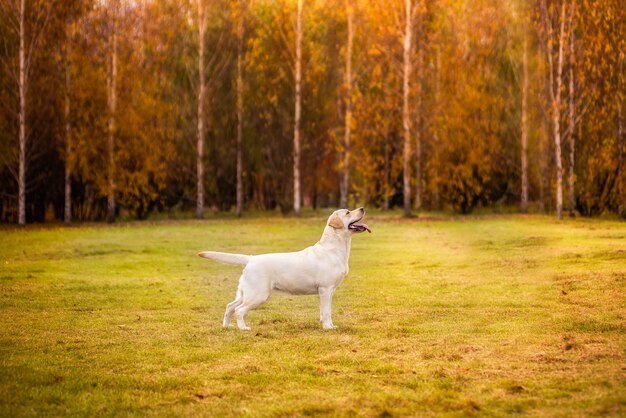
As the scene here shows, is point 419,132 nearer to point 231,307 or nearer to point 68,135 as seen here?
point 68,135

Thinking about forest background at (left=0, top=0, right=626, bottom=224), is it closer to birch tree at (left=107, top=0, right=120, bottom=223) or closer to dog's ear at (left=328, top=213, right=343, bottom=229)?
birch tree at (left=107, top=0, right=120, bottom=223)

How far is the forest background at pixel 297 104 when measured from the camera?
119 ft

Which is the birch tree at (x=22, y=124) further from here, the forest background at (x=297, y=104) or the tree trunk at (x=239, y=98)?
the tree trunk at (x=239, y=98)

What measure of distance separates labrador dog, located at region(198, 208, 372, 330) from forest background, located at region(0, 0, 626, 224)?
26123 mm

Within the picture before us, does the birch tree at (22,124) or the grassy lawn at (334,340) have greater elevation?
the birch tree at (22,124)

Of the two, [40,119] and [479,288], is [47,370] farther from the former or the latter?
[40,119]

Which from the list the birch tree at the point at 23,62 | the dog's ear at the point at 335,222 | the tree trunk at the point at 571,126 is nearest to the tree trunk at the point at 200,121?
the birch tree at the point at 23,62

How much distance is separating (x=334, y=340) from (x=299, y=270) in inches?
41.1

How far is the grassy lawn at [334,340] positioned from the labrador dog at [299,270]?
18.4 inches

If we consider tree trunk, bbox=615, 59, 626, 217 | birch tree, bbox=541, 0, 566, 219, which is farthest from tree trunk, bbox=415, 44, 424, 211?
tree trunk, bbox=615, 59, 626, 217

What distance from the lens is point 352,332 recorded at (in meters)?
10.6

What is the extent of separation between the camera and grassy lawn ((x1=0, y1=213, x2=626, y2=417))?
7.32 meters

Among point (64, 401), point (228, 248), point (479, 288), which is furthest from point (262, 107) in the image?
point (64, 401)

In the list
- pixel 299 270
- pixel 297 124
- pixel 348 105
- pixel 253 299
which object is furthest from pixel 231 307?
pixel 348 105
